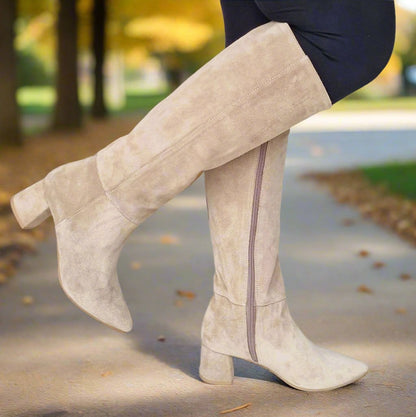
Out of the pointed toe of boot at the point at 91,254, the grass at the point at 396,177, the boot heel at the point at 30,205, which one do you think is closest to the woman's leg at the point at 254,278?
the pointed toe of boot at the point at 91,254

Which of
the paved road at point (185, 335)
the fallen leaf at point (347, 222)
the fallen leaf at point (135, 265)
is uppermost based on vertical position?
the fallen leaf at point (347, 222)

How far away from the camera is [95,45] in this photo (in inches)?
888

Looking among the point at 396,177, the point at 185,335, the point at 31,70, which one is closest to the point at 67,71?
the point at 396,177

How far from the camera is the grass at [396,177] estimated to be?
8.01 m

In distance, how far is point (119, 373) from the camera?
2.91 m

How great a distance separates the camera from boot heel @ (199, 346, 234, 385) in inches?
105

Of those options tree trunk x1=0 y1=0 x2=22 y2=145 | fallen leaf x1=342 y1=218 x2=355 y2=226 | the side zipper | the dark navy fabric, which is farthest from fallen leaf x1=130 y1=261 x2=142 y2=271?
tree trunk x1=0 y1=0 x2=22 y2=145

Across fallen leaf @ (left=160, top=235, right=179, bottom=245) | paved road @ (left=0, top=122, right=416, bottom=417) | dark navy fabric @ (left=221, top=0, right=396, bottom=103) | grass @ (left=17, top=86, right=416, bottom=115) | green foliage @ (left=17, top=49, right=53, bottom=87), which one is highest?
green foliage @ (left=17, top=49, right=53, bottom=87)

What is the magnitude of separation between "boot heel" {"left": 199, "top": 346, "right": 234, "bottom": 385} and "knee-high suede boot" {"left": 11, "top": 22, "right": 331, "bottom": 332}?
1.21ft

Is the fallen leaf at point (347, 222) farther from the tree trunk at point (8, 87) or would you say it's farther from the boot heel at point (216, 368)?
the tree trunk at point (8, 87)

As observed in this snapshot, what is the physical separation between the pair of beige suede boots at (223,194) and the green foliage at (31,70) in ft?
142

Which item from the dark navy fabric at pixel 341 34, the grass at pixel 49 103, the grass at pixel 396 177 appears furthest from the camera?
the grass at pixel 49 103

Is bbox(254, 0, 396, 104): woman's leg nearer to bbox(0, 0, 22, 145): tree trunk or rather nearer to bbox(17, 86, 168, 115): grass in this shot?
bbox(0, 0, 22, 145): tree trunk

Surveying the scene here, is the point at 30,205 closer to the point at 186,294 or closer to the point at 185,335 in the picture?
the point at 185,335
